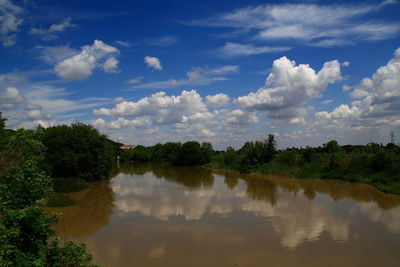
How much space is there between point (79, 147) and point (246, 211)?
70.0 ft

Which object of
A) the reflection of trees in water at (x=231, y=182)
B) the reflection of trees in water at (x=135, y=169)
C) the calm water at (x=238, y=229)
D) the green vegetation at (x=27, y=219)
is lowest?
the calm water at (x=238, y=229)

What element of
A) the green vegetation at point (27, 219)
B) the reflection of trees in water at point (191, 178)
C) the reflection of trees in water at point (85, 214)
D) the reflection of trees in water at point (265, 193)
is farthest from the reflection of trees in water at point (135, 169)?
the green vegetation at point (27, 219)

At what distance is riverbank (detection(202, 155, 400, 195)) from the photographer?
2773 centimetres

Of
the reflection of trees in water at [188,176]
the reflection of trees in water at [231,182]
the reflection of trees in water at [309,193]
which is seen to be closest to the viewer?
the reflection of trees in water at [309,193]

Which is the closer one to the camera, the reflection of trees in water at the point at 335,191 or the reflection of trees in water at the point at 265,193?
the reflection of trees in water at the point at 335,191

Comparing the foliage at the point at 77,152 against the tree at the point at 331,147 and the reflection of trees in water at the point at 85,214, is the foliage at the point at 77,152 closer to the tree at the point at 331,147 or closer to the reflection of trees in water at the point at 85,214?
the reflection of trees in water at the point at 85,214

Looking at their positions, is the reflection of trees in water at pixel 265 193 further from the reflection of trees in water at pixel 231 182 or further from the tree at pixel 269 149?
the tree at pixel 269 149

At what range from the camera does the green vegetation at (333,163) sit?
1172 inches

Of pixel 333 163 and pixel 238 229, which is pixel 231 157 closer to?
pixel 333 163

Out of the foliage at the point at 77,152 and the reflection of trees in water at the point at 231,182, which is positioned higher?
the foliage at the point at 77,152

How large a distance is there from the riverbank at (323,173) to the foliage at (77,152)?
19.0 meters

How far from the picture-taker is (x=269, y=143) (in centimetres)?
4975

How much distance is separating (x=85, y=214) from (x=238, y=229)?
928 centimetres

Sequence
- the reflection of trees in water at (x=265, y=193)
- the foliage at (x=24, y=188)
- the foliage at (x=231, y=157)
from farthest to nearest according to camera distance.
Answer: the foliage at (x=231, y=157), the reflection of trees in water at (x=265, y=193), the foliage at (x=24, y=188)
